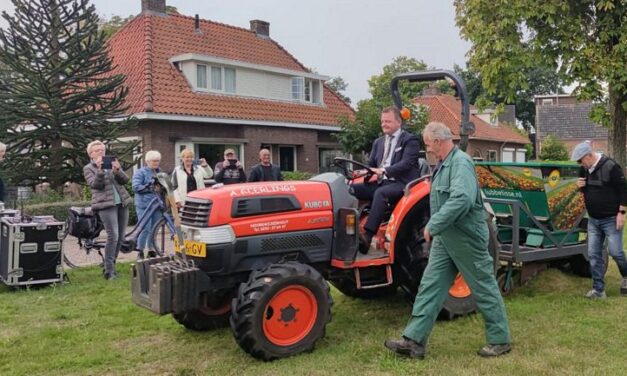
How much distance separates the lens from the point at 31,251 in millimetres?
7617

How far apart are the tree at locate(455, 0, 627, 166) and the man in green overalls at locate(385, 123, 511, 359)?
389 inches

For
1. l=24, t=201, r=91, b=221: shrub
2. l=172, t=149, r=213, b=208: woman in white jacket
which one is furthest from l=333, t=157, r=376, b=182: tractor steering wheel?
l=24, t=201, r=91, b=221: shrub

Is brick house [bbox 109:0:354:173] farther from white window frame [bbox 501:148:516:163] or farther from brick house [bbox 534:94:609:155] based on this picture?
brick house [bbox 534:94:609:155]

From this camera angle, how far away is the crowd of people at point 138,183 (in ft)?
26.4

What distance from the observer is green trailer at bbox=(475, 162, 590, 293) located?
7.00 meters

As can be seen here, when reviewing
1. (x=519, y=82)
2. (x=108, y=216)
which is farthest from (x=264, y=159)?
(x=519, y=82)

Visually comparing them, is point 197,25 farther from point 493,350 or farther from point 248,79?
point 493,350

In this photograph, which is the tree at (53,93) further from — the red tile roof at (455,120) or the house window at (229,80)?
the red tile roof at (455,120)

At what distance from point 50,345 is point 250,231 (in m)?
2.09

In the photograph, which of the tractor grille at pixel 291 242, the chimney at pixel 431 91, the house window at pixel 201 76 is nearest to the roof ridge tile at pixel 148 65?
the house window at pixel 201 76

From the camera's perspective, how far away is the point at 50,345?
212 inches

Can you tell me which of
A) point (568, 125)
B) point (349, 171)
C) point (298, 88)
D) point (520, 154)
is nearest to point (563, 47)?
point (349, 171)

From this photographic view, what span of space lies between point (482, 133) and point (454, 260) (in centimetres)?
3515

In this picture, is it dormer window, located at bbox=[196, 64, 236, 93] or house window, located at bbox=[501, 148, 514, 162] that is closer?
dormer window, located at bbox=[196, 64, 236, 93]
